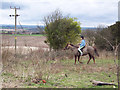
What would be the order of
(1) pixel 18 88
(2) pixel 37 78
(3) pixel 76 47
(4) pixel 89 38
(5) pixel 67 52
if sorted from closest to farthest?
1. (1) pixel 18 88
2. (2) pixel 37 78
3. (3) pixel 76 47
4. (5) pixel 67 52
5. (4) pixel 89 38

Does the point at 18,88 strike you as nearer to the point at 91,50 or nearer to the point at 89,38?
the point at 91,50

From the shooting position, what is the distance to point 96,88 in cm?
720

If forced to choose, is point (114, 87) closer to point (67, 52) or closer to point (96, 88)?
point (96, 88)

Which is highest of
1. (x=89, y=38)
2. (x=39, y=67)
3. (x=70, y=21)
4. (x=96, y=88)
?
(x=70, y=21)

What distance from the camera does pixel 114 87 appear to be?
283 inches

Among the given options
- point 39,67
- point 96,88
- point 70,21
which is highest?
point 70,21

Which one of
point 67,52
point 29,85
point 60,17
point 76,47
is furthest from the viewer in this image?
point 60,17

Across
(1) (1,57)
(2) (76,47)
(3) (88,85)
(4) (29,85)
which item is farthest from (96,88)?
(2) (76,47)

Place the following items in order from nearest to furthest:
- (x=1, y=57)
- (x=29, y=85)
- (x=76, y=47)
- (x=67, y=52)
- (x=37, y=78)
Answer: (x=29, y=85), (x=37, y=78), (x=1, y=57), (x=76, y=47), (x=67, y=52)

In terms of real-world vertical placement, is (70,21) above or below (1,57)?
above

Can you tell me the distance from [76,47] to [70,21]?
428 inches

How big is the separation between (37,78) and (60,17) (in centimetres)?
1711

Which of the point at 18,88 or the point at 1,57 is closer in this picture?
the point at 18,88

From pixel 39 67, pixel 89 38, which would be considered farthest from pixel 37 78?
pixel 89 38
